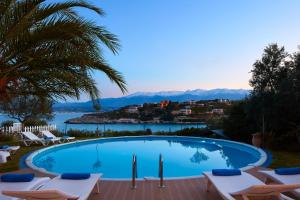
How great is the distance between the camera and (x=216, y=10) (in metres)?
13.6

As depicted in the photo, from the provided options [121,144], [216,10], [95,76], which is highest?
[216,10]

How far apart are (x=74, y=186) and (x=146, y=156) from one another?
7.33 metres

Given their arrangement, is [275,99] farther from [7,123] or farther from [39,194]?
[7,123]

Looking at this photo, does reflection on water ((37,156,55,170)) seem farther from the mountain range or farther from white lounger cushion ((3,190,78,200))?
white lounger cushion ((3,190,78,200))

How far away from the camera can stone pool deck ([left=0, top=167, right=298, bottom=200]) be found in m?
5.98

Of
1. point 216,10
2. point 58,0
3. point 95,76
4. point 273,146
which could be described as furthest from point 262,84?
point 58,0

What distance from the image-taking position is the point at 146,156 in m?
12.6

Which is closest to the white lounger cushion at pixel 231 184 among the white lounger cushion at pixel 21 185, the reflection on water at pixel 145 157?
the white lounger cushion at pixel 21 185

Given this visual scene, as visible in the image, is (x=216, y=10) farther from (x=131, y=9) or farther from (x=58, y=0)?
(x=58, y=0)

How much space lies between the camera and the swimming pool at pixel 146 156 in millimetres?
10227

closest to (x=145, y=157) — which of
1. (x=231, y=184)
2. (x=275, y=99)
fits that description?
(x=275, y=99)

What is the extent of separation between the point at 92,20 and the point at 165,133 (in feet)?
41.4

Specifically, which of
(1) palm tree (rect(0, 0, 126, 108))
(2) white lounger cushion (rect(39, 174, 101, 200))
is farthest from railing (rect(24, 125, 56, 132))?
(2) white lounger cushion (rect(39, 174, 101, 200))

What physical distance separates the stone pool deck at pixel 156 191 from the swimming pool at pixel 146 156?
235 centimetres
